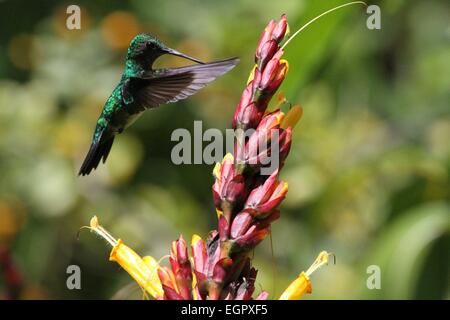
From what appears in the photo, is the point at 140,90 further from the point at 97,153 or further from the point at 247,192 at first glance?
the point at 247,192

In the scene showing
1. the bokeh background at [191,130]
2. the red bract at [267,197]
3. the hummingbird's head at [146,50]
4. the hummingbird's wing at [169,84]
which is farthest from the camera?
the bokeh background at [191,130]

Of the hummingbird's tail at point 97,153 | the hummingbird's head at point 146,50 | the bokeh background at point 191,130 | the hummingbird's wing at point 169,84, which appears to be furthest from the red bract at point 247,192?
the bokeh background at point 191,130

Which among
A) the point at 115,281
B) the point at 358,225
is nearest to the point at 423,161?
the point at 358,225

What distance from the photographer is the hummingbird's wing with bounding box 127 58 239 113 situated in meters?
1.84

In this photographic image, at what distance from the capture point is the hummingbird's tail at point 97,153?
192cm

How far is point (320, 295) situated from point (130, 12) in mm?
1877

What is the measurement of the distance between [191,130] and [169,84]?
2256 millimetres

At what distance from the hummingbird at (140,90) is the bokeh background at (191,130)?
1.48 m

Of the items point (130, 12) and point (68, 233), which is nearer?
point (68, 233)

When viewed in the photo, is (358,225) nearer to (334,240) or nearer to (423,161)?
(334,240)

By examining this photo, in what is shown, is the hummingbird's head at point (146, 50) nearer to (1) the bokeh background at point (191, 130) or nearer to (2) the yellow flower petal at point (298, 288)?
(2) the yellow flower petal at point (298, 288)

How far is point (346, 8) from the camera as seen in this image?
2.38 metres

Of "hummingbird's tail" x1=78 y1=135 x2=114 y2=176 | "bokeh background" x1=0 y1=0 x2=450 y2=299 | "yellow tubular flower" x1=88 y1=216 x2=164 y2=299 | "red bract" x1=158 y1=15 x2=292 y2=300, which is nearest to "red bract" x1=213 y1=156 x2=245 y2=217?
"red bract" x1=158 y1=15 x2=292 y2=300
